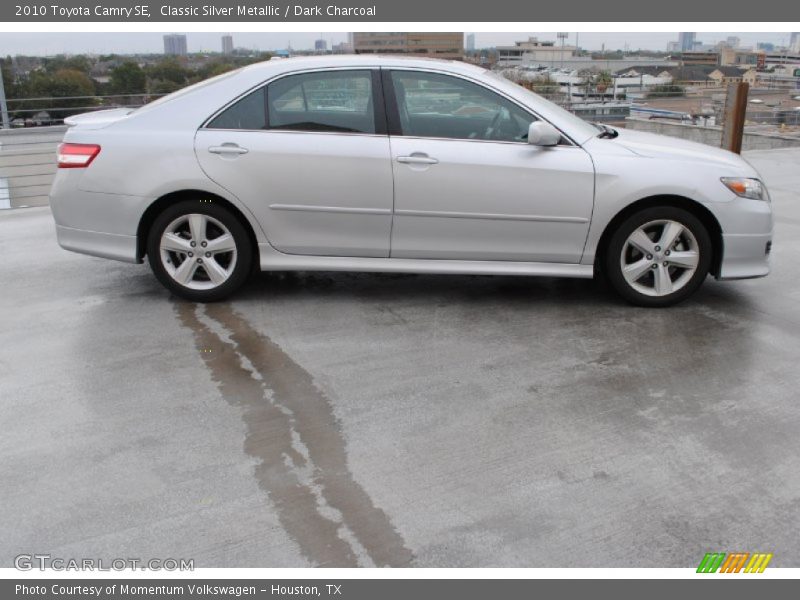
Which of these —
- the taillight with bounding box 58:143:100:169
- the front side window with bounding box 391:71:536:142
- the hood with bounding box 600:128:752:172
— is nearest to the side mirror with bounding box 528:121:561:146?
the front side window with bounding box 391:71:536:142

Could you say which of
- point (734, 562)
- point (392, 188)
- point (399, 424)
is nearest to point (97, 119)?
point (392, 188)

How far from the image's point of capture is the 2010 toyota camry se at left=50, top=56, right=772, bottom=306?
209 inches

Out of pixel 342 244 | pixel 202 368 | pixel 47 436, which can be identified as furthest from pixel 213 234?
pixel 47 436

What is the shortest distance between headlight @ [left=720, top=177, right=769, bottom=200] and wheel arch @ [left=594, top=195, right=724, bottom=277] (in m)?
0.23

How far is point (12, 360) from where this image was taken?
477cm

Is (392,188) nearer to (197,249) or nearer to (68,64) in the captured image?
(197,249)

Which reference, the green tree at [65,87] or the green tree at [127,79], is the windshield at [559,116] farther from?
the green tree at [65,87]

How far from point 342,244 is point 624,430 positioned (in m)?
2.37

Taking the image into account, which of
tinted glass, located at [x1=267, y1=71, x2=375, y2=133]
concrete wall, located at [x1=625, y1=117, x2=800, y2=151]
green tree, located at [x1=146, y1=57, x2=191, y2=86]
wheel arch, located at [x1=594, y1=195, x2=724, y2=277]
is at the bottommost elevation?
concrete wall, located at [x1=625, y1=117, x2=800, y2=151]

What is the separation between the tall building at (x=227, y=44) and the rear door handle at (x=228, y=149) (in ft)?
9.94

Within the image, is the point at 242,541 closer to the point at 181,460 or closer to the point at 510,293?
the point at 181,460

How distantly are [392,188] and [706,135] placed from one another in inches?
661

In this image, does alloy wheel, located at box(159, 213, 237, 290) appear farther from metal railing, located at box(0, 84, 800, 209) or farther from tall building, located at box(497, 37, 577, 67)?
metal railing, located at box(0, 84, 800, 209)

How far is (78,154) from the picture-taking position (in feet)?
18.0
